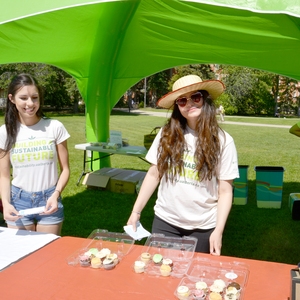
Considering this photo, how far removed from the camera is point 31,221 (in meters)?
2.41

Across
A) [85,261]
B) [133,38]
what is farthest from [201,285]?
[133,38]

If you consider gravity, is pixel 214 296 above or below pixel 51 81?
below

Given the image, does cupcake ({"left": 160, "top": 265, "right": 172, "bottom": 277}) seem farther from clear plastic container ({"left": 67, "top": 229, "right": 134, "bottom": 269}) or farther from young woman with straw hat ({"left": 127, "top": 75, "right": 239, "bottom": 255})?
young woman with straw hat ({"left": 127, "top": 75, "right": 239, "bottom": 255})

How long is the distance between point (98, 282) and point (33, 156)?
1.04 m

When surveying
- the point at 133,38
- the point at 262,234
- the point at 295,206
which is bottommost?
the point at 262,234

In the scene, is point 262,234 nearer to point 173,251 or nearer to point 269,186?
point 269,186

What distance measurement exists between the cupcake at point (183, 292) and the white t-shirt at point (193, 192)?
650 mm

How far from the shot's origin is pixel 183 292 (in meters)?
1.50

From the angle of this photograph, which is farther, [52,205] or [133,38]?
[133,38]

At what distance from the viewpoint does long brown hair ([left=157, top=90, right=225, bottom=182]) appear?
2.03 m

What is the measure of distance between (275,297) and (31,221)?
1.57 meters

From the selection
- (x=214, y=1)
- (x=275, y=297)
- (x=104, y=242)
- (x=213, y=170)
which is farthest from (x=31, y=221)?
(x=214, y=1)

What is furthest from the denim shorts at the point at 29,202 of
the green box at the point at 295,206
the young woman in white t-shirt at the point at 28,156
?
the green box at the point at 295,206

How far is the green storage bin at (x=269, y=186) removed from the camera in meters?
5.45
